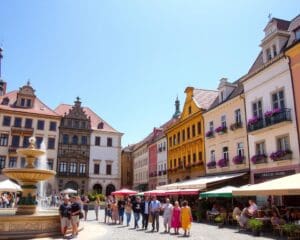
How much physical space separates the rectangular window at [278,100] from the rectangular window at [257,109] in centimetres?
149

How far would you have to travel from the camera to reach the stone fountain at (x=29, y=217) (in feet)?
40.2

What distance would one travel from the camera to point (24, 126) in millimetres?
49781

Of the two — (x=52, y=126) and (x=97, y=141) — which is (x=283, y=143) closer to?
(x=97, y=141)

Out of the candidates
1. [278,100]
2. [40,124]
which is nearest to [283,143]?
[278,100]

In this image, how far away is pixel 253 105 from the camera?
80.4 ft

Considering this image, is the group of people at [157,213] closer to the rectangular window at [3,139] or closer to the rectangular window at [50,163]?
the rectangular window at [50,163]

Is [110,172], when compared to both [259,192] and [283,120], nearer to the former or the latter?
[283,120]

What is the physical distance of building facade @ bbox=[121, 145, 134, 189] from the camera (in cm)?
7350

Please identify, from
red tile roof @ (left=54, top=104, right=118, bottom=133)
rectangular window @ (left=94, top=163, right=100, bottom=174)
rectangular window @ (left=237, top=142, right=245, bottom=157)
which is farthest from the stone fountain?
red tile roof @ (left=54, top=104, right=118, bottom=133)

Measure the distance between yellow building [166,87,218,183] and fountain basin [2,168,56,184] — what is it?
68.5ft

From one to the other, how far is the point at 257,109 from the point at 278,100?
7.95ft

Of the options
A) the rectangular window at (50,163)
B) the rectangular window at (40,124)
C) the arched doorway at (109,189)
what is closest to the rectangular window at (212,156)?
the arched doorway at (109,189)

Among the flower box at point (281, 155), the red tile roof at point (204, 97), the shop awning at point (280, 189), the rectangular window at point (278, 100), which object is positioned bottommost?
the shop awning at point (280, 189)

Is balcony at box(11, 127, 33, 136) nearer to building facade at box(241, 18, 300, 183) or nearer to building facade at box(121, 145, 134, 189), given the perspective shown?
building facade at box(121, 145, 134, 189)
